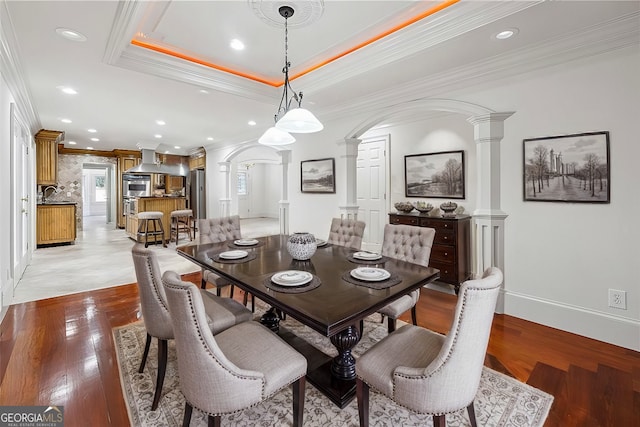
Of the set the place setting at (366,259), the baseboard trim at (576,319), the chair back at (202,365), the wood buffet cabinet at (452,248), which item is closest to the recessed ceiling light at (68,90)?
the chair back at (202,365)

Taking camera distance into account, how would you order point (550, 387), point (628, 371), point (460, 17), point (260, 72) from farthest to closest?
1. point (260, 72)
2. point (460, 17)
3. point (628, 371)
4. point (550, 387)

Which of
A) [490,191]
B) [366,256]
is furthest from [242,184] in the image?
[366,256]

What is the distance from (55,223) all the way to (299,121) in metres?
7.08

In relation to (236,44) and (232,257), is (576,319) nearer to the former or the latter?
(232,257)

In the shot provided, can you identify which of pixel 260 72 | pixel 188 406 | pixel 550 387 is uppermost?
pixel 260 72

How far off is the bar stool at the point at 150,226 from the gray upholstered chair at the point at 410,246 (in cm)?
564

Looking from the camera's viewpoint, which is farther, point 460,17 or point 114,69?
point 114,69

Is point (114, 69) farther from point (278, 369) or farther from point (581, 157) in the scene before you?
point (581, 157)

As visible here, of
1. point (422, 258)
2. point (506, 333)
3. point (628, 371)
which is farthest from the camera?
point (506, 333)

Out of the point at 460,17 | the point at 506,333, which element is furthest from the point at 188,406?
the point at 460,17

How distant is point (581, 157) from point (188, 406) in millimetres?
3365

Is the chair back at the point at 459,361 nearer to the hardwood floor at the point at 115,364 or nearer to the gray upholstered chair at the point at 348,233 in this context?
the hardwood floor at the point at 115,364

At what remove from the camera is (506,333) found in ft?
8.61

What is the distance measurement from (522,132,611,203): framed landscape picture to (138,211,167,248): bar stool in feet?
22.0
